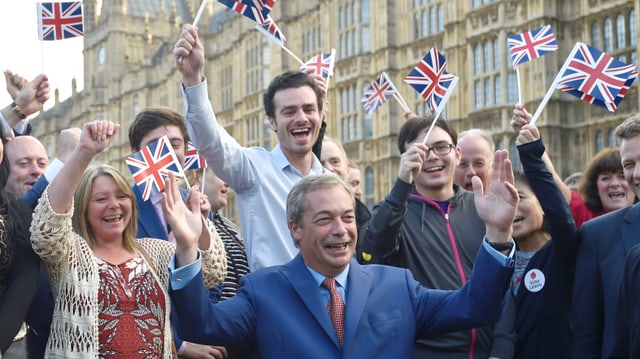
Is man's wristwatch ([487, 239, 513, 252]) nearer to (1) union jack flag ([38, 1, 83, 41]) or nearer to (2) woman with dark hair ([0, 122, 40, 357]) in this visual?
(2) woman with dark hair ([0, 122, 40, 357])

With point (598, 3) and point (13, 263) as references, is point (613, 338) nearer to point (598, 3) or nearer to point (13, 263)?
point (13, 263)

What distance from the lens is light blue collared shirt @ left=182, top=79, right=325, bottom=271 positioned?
164 inches

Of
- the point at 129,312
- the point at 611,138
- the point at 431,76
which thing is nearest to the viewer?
the point at 129,312

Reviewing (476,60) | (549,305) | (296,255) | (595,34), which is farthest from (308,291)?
(476,60)

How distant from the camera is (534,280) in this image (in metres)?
4.36

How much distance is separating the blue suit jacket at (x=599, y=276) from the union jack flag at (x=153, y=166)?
7.14ft

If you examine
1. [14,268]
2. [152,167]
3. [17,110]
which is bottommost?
[14,268]

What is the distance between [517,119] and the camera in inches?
167

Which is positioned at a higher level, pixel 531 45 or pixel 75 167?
pixel 531 45

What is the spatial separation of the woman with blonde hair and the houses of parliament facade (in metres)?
14.1

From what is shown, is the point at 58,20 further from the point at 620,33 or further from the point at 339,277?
the point at 620,33

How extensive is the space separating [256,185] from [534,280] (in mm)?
1616

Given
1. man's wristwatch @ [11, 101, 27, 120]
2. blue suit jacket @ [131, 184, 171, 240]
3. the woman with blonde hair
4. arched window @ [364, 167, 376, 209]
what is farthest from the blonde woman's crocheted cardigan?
arched window @ [364, 167, 376, 209]

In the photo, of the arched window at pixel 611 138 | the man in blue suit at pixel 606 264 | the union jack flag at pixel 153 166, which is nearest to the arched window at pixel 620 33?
the arched window at pixel 611 138
